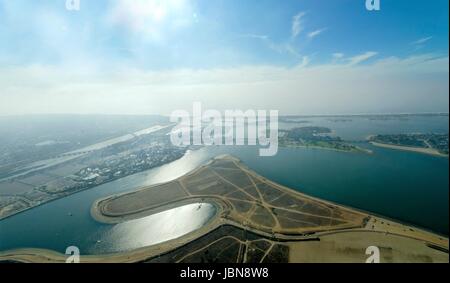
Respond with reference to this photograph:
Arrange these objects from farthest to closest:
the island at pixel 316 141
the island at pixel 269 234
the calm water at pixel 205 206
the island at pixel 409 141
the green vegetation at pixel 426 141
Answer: the island at pixel 316 141 → the island at pixel 409 141 → the calm water at pixel 205 206 → the island at pixel 269 234 → the green vegetation at pixel 426 141

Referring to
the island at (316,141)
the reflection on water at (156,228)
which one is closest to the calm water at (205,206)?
the reflection on water at (156,228)

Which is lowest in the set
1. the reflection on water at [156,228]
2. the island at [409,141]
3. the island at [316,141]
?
the reflection on water at [156,228]

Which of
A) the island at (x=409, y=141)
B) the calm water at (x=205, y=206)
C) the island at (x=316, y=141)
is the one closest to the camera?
the calm water at (x=205, y=206)

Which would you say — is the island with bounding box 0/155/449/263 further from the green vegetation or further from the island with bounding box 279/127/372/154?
the island with bounding box 279/127/372/154

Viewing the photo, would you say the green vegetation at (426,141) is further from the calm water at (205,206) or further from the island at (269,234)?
the island at (269,234)

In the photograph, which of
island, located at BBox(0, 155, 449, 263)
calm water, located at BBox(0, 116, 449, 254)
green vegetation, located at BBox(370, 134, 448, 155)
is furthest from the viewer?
calm water, located at BBox(0, 116, 449, 254)

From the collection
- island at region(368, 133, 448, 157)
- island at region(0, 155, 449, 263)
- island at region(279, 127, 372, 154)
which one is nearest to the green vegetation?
island at region(368, 133, 448, 157)
